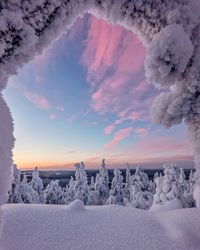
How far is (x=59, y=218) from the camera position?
6703 millimetres

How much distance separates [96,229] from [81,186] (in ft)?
120

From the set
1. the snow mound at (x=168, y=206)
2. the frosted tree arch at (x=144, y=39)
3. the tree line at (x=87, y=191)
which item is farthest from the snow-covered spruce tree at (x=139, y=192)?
the frosted tree arch at (x=144, y=39)

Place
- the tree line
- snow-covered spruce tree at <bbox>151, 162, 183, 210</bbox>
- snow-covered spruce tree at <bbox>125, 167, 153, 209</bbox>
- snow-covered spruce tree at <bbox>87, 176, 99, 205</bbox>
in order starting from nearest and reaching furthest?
1. snow-covered spruce tree at <bbox>151, 162, 183, 210</bbox>
2. snow-covered spruce tree at <bbox>125, 167, 153, 209</bbox>
3. the tree line
4. snow-covered spruce tree at <bbox>87, 176, 99, 205</bbox>

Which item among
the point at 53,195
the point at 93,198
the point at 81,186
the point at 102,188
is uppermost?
the point at 81,186

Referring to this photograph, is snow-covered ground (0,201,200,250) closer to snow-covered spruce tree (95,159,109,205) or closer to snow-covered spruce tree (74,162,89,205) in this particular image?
snow-covered spruce tree (74,162,89,205)

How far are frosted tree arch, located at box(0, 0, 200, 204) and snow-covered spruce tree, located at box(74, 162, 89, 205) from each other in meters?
37.8

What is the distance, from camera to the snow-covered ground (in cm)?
582

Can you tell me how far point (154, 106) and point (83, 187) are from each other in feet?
127

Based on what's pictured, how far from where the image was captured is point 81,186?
42438 mm

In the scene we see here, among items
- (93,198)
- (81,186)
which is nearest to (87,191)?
(81,186)

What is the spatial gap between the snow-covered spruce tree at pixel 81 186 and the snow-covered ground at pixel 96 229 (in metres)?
34.8

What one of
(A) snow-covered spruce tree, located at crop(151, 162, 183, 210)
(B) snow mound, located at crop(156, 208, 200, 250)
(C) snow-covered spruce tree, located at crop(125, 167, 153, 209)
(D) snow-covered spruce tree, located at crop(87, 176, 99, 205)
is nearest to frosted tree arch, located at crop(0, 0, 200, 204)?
(B) snow mound, located at crop(156, 208, 200, 250)

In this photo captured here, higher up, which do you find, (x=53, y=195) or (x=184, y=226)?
(x=53, y=195)

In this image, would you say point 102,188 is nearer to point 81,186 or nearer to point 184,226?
point 81,186
